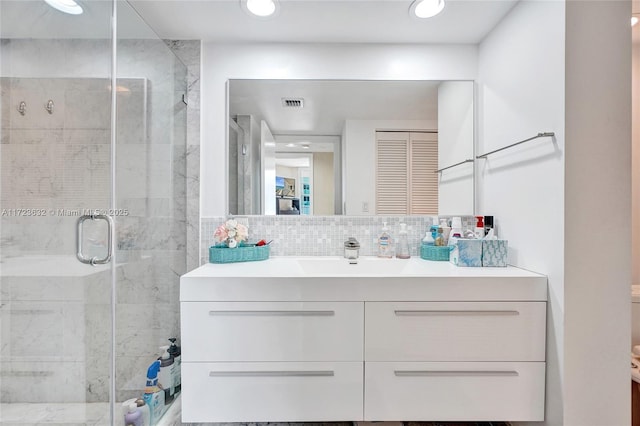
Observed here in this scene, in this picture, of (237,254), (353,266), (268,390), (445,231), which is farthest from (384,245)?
(268,390)

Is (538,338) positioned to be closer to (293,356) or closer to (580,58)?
(293,356)

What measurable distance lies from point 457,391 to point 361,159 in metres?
1.14

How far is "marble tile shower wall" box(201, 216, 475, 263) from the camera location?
163 centimetres

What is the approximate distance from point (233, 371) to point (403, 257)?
0.97 m

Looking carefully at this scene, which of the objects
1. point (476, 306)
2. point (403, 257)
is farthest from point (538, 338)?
point (403, 257)

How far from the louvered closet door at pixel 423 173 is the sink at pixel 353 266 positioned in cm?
33

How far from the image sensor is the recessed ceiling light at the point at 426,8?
52.3 inches

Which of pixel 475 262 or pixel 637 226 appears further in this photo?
pixel 637 226

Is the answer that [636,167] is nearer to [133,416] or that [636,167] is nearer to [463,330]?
[463,330]

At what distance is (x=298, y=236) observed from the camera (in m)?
1.64

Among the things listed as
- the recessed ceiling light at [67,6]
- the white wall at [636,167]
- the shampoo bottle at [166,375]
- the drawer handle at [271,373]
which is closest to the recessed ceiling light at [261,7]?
the recessed ceiling light at [67,6]

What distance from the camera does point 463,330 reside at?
1113 mm

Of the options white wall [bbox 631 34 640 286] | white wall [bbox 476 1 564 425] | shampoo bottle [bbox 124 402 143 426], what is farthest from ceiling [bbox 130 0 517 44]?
shampoo bottle [bbox 124 402 143 426]

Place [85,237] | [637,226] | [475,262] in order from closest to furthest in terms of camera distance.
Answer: [85,237]
[475,262]
[637,226]
